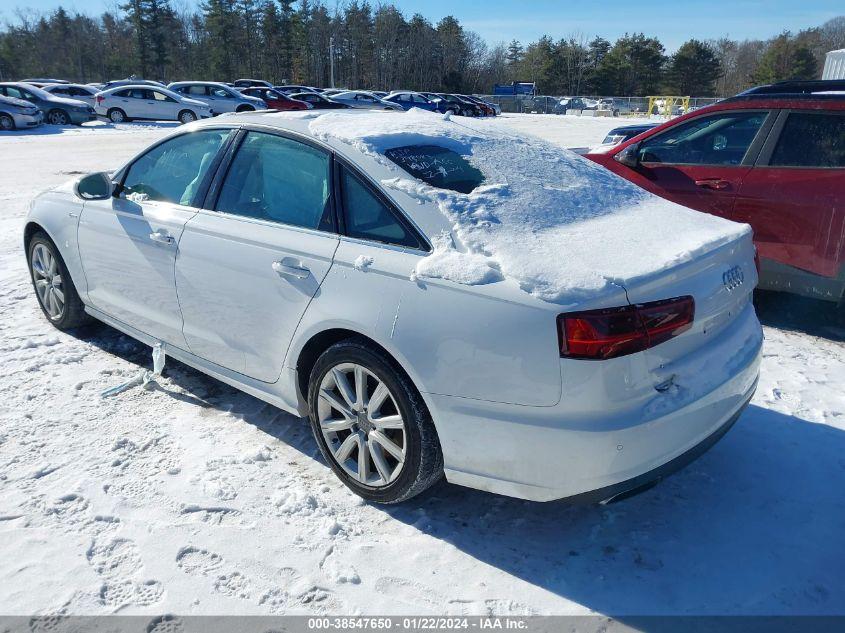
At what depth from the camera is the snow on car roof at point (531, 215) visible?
2.41 metres

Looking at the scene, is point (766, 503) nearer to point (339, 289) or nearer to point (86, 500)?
point (339, 289)

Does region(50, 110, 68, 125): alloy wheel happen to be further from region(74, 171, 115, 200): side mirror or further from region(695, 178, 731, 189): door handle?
region(695, 178, 731, 189): door handle

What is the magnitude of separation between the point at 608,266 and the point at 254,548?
180 centimetres

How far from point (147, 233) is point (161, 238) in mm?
174

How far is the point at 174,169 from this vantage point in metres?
3.87

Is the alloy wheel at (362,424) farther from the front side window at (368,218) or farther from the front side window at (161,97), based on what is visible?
the front side window at (161,97)

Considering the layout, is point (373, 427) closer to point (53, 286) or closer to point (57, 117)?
point (53, 286)

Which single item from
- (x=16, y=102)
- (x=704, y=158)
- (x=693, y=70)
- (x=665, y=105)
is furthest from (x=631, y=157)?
(x=693, y=70)

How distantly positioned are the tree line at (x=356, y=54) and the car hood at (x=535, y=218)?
73.0 meters

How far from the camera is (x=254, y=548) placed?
8.78 ft

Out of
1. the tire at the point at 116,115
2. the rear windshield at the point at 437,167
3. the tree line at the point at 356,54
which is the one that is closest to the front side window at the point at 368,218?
the rear windshield at the point at 437,167

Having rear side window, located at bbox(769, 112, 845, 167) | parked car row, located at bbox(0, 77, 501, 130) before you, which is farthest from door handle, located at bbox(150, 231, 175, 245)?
parked car row, located at bbox(0, 77, 501, 130)

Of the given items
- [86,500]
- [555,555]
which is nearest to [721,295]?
[555,555]

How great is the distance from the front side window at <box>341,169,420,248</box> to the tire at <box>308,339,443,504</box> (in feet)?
1.48
